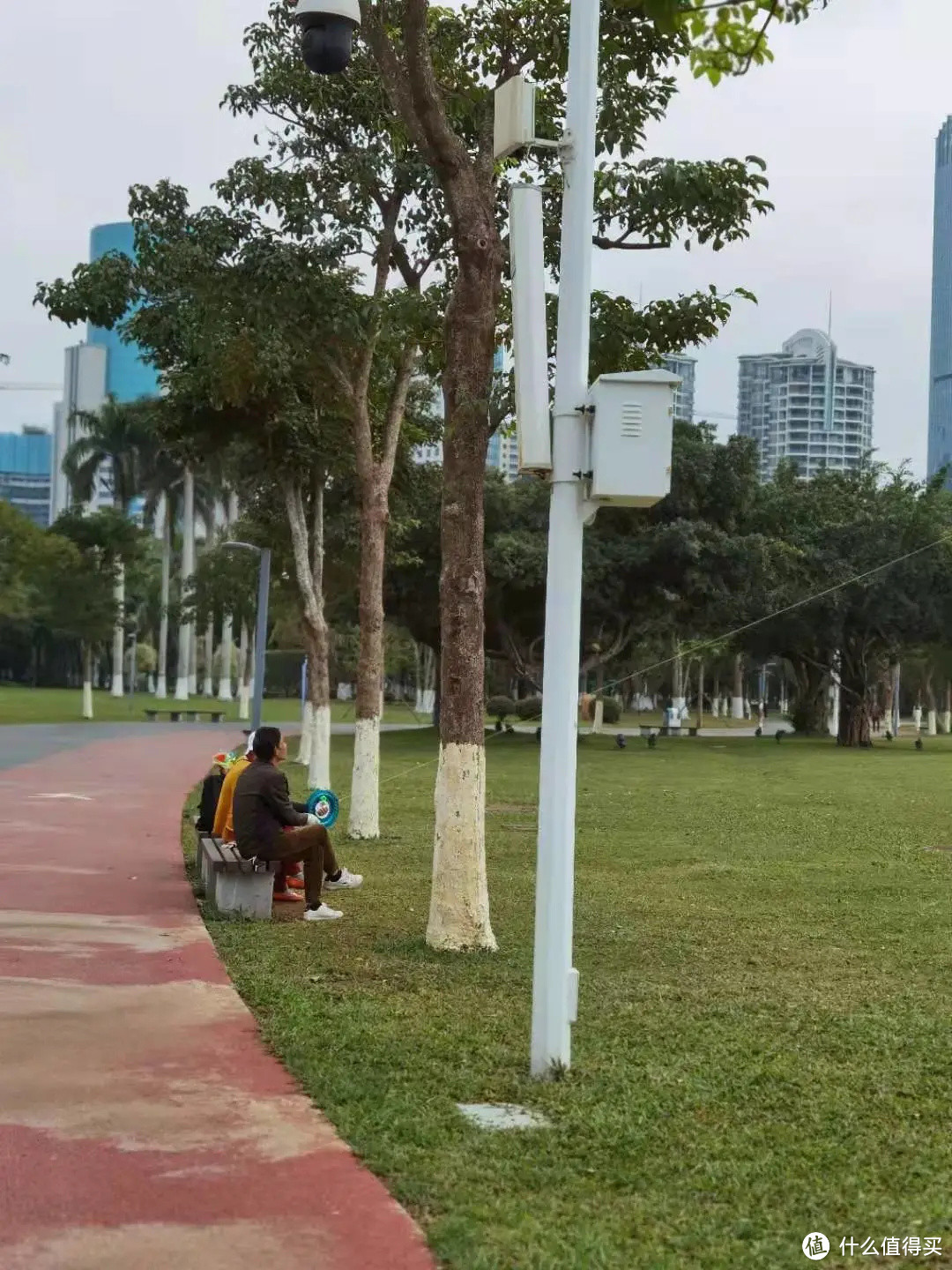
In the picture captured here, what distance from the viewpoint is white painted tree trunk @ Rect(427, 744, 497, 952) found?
8781 millimetres

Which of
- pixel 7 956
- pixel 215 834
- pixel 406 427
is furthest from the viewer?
pixel 406 427

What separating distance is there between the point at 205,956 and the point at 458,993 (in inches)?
69.6

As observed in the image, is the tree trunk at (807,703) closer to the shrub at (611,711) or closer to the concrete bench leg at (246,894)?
the shrub at (611,711)

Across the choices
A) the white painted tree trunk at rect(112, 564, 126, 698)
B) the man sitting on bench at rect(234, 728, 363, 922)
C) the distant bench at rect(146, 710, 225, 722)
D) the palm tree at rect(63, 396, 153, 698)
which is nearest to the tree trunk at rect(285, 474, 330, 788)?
the man sitting on bench at rect(234, 728, 363, 922)

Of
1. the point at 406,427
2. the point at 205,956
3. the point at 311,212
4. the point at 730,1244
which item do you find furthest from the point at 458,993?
the point at 406,427

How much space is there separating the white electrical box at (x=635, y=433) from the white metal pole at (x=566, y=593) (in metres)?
0.21

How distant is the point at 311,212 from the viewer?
1487 cm

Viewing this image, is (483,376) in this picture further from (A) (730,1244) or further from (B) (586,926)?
(A) (730,1244)

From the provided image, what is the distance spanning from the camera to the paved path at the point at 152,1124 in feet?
13.4

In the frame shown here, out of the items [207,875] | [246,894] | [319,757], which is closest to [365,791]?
[319,757]

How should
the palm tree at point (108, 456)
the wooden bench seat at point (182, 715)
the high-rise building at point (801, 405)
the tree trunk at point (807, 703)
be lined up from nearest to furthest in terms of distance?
the wooden bench seat at point (182, 715)
the tree trunk at point (807, 703)
the palm tree at point (108, 456)
the high-rise building at point (801, 405)

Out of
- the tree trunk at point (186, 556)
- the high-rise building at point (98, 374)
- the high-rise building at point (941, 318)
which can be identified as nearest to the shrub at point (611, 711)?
the high-rise building at point (941, 318)

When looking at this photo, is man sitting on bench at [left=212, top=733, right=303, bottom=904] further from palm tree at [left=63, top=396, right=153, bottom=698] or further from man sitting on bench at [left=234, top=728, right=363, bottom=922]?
palm tree at [left=63, top=396, right=153, bottom=698]

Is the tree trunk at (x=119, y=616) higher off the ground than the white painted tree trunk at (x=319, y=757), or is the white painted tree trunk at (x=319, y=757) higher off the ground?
the tree trunk at (x=119, y=616)
